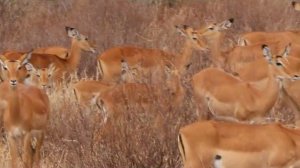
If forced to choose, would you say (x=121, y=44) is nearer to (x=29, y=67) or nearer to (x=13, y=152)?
(x=29, y=67)

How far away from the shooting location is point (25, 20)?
57.5ft

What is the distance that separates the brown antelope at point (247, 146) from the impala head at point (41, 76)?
5213 millimetres

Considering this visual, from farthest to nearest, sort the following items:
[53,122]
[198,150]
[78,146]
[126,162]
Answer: [53,122] < [78,146] < [126,162] < [198,150]

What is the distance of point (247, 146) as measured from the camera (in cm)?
679

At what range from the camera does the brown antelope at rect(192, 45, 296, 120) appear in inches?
Result: 345

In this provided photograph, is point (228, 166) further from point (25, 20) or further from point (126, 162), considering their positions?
point (25, 20)

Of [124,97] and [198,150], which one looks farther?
[124,97]

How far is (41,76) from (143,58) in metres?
1.52

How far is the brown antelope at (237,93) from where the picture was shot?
28.7ft

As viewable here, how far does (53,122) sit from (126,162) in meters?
2.09

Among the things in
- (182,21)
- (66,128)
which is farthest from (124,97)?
(182,21)

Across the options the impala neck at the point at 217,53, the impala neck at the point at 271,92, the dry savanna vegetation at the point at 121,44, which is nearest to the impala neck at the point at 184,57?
the dry savanna vegetation at the point at 121,44

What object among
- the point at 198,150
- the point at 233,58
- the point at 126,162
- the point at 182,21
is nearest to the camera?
the point at 198,150

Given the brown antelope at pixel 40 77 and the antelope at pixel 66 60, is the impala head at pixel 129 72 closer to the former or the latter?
the brown antelope at pixel 40 77
